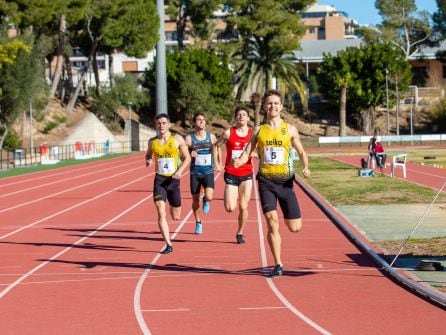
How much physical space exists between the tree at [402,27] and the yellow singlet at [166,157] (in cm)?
9340

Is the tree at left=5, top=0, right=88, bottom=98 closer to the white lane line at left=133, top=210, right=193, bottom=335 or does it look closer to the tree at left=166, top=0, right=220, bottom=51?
the tree at left=166, top=0, right=220, bottom=51

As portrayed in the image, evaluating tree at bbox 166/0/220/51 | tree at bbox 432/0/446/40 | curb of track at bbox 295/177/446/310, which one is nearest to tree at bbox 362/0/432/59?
tree at bbox 432/0/446/40

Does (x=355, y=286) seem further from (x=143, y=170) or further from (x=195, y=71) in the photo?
(x=195, y=71)

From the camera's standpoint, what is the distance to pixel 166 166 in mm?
13664

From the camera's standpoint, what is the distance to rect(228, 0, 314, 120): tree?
84688 mm

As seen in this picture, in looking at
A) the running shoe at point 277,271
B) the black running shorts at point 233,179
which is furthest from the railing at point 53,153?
the running shoe at point 277,271

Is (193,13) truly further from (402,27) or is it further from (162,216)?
(162,216)

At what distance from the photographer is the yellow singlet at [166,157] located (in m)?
13.7

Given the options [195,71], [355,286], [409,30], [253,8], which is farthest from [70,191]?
[409,30]

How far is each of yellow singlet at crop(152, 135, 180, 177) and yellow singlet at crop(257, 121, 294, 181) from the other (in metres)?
2.98

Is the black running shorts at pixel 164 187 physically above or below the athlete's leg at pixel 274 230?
above

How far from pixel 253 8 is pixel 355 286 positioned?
8063 cm

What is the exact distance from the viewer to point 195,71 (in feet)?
277

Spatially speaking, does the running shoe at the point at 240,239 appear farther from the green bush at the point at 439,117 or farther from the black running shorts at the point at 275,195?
the green bush at the point at 439,117
